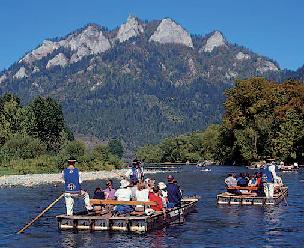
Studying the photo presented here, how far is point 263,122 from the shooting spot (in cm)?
12556

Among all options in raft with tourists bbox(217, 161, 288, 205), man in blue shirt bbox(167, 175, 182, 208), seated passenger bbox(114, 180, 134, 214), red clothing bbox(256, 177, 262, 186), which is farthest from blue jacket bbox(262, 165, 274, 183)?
seated passenger bbox(114, 180, 134, 214)

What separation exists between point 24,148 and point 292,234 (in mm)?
89111

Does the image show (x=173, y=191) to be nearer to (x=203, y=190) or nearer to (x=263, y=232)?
(x=263, y=232)

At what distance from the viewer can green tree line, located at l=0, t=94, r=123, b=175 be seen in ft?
346

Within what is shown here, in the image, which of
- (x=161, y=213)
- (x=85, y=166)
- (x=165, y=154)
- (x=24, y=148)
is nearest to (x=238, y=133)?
(x=85, y=166)

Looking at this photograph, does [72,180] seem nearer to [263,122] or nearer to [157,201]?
[157,201]

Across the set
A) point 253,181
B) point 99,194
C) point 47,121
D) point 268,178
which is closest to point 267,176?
point 268,178

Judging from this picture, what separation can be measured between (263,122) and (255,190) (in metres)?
84.3

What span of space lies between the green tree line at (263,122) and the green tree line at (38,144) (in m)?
28.9

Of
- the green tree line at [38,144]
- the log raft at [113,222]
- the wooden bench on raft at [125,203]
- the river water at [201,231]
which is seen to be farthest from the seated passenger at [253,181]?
the green tree line at [38,144]

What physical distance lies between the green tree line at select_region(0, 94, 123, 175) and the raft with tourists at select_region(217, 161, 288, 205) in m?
60.4

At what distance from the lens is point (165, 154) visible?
19388 cm

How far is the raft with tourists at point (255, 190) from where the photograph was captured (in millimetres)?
41125

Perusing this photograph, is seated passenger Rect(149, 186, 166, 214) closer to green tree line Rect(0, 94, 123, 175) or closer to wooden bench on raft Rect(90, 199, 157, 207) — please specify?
wooden bench on raft Rect(90, 199, 157, 207)
